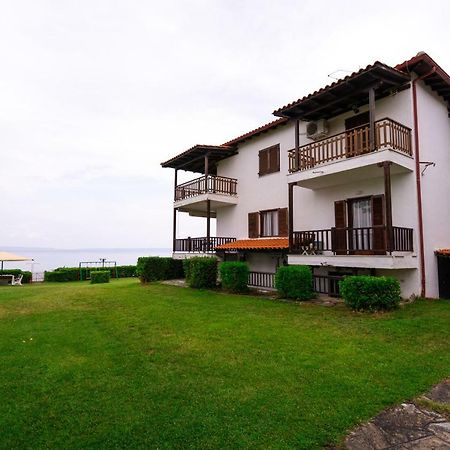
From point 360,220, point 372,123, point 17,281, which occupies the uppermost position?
point 372,123

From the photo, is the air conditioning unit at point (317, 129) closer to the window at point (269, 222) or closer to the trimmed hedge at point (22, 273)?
the window at point (269, 222)

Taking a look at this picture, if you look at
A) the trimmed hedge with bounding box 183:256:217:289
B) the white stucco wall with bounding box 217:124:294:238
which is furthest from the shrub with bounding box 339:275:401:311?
the trimmed hedge with bounding box 183:256:217:289

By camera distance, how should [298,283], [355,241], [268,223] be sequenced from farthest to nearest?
[268,223] → [355,241] → [298,283]

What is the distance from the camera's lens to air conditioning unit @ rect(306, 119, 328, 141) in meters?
13.5

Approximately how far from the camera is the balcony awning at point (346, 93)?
34.3 feet

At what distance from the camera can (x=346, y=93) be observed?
1159 centimetres

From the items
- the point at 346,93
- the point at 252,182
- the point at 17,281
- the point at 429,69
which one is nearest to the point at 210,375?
the point at 346,93

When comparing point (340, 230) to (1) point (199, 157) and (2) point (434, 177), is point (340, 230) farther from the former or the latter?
(1) point (199, 157)

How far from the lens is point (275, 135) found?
1644cm

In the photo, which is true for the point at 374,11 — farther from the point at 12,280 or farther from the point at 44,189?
the point at 44,189

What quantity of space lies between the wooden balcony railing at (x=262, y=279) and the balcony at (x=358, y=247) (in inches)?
96.1

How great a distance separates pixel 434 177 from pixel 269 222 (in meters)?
7.37

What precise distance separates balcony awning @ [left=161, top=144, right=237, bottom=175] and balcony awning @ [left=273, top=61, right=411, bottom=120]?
5568 mm

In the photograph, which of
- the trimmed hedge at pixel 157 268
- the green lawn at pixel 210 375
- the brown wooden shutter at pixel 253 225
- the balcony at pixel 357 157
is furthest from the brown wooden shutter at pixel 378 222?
the trimmed hedge at pixel 157 268
